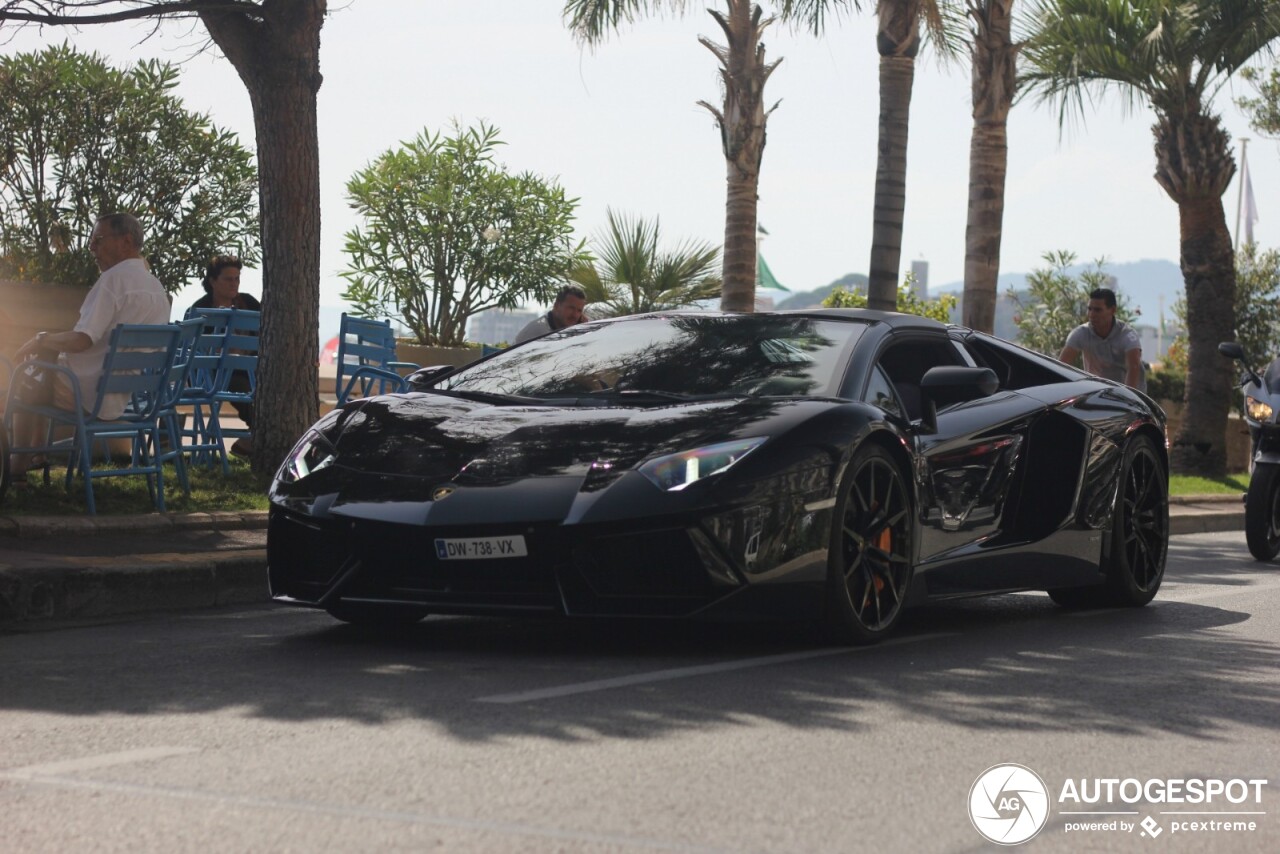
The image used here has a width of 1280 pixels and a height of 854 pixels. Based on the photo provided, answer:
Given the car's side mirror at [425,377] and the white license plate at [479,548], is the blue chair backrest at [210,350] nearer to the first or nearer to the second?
the car's side mirror at [425,377]

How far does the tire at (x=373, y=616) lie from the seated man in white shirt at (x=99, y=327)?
2.98m

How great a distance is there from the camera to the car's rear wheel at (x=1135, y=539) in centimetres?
862

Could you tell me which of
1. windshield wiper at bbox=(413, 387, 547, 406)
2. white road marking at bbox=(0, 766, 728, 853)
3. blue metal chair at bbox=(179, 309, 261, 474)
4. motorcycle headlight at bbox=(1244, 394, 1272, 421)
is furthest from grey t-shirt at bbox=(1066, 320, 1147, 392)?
white road marking at bbox=(0, 766, 728, 853)

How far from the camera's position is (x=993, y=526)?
7.61m

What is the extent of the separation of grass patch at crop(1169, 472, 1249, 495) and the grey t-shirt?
6.76 meters

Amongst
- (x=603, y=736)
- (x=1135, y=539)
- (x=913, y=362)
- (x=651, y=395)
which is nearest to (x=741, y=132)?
(x=1135, y=539)

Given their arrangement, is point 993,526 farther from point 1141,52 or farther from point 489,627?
point 1141,52

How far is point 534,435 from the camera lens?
20.9 ft

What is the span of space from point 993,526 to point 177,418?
5.36m

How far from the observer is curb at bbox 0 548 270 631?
7.21 metres

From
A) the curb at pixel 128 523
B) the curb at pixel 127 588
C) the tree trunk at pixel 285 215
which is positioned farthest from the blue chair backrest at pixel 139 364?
the tree trunk at pixel 285 215

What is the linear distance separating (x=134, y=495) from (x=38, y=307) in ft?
12.6

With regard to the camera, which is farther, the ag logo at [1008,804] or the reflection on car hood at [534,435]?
the reflection on car hood at [534,435]

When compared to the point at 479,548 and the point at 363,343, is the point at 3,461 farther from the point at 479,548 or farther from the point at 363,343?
the point at 363,343
